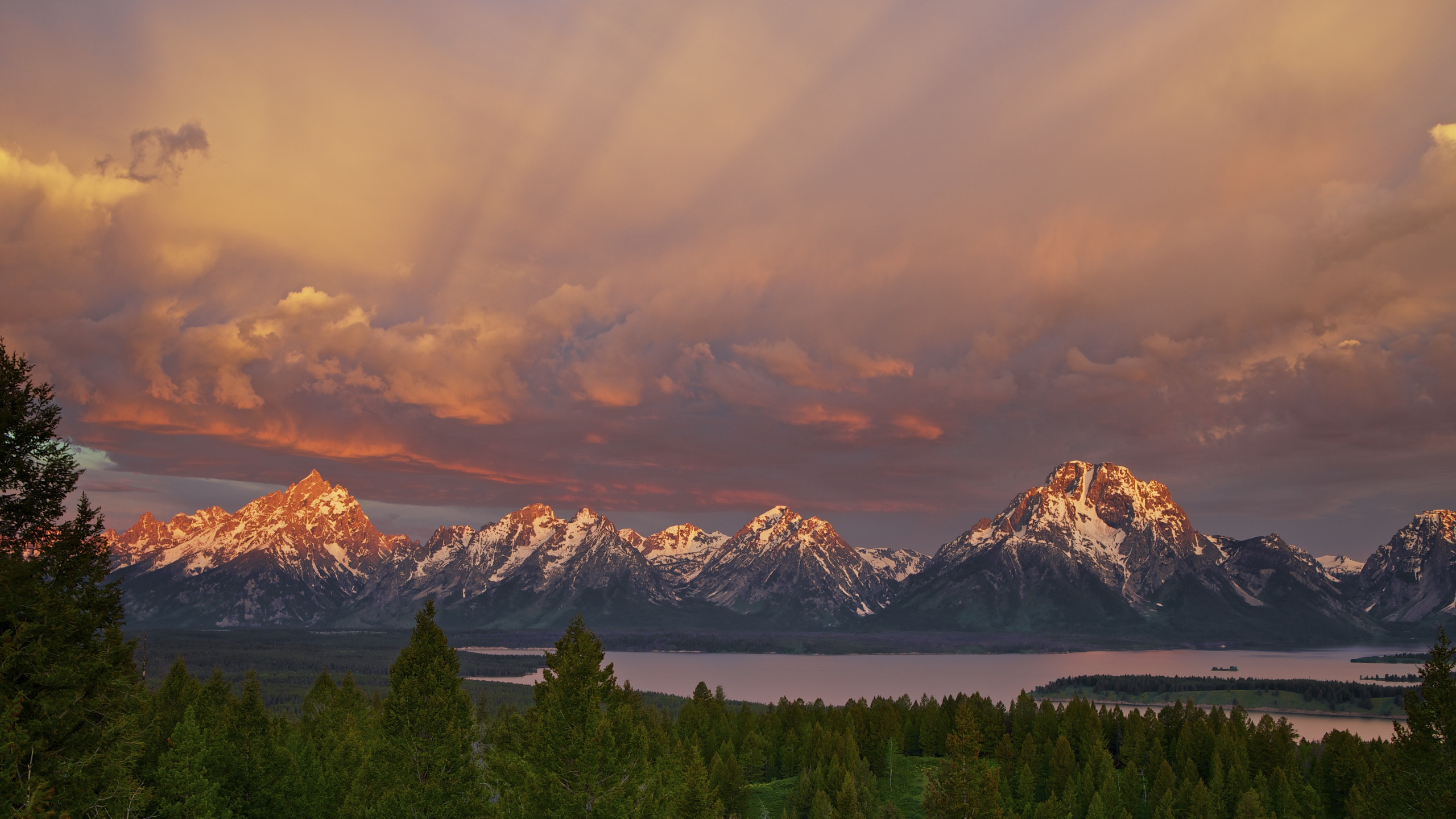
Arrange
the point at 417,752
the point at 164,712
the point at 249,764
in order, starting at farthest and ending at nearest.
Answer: the point at 164,712 → the point at 249,764 → the point at 417,752

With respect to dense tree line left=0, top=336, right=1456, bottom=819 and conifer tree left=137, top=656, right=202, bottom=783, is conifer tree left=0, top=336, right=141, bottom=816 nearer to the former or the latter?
dense tree line left=0, top=336, right=1456, bottom=819

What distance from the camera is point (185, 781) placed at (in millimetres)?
41594

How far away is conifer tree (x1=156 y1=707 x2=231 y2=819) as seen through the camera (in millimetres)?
40656

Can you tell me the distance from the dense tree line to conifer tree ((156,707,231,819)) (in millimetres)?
121

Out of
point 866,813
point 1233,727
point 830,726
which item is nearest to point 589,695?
point 866,813

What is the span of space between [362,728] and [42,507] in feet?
165

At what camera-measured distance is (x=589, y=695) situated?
36.5 meters

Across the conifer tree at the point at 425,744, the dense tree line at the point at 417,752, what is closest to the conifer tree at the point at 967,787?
the dense tree line at the point at 417,752

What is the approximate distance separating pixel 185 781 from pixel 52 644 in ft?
64.5

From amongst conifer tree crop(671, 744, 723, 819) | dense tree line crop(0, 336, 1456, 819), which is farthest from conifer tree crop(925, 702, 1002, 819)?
conifer tree crop(671, 744, 723, 819)

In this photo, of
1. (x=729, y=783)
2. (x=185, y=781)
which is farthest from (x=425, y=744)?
(x=729, y=783)

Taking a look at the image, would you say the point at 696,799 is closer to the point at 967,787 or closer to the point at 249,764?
the point at 967,787

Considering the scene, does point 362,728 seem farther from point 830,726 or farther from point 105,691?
point 830,726

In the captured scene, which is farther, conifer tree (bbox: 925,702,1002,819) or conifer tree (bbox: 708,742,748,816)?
conifer tree (bbox: 708,742,748,816)
